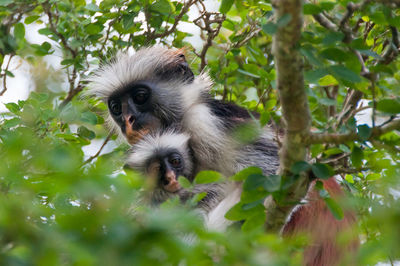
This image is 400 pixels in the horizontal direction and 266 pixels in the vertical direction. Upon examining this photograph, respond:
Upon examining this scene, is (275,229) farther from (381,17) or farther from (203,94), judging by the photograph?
(203,94)

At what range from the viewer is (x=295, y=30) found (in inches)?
72.1

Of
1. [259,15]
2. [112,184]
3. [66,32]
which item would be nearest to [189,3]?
[259,15]

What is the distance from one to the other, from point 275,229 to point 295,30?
3.28 ft

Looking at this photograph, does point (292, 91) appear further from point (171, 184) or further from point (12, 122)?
point (12, 122)

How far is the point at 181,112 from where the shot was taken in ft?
13.3

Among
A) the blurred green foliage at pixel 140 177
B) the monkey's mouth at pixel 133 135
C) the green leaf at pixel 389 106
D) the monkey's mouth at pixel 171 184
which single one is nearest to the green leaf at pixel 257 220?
the blurred green foliage at pixel 140 177

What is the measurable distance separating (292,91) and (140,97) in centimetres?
222

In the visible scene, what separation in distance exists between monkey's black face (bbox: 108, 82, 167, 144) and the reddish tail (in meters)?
1.32

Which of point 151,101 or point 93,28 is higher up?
point 93,28

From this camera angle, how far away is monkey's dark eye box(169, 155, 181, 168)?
3.52 metres

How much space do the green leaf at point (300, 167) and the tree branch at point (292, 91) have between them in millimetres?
65

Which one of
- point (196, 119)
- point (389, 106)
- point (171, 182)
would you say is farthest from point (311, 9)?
point (196, 119)

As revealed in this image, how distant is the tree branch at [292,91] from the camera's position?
180 centimetres

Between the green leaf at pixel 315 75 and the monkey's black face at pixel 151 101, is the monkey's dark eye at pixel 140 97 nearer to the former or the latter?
the monkey's black face at pixel 151 101
